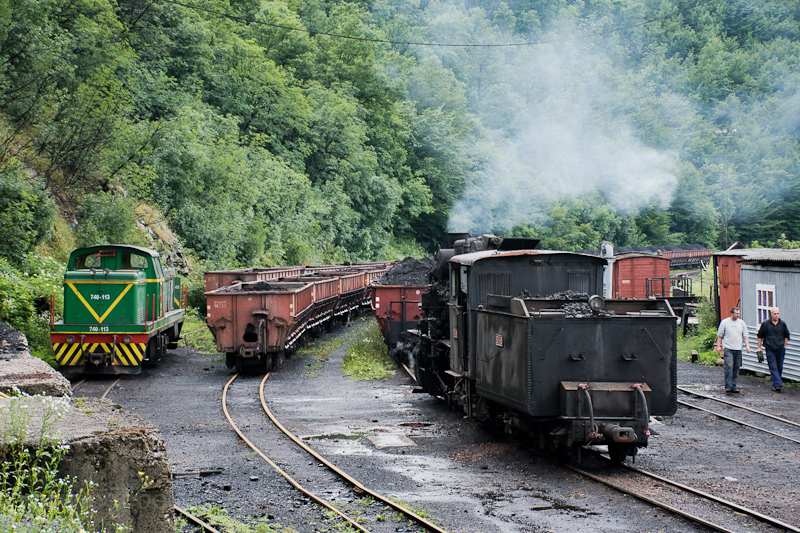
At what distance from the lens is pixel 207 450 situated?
9250 millimetres

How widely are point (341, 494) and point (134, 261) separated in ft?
34.7

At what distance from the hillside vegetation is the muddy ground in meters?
7.13

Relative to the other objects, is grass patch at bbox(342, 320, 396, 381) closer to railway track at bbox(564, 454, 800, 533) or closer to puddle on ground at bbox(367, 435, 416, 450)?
puddle on ground at bbox(367, 435, 416, 450)

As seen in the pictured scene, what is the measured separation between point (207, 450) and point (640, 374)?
5418 mm

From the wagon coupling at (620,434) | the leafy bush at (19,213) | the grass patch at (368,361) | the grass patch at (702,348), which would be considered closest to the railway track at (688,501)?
the wagon coupling at (620,434)

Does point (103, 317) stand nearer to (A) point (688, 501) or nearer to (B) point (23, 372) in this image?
(B) point (23, 372)

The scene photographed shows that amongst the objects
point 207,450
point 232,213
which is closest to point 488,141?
point 232,213

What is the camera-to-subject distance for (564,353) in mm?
7984

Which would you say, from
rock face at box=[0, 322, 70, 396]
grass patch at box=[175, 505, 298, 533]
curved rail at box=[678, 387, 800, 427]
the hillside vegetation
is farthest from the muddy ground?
the hillside vegetation

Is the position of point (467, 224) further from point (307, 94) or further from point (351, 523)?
point (307, 94)

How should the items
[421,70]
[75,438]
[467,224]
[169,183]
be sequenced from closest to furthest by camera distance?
[75,438]
[467,224]
[169,183]
[421,70]

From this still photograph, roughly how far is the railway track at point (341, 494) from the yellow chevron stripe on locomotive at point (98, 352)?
20.3 ft

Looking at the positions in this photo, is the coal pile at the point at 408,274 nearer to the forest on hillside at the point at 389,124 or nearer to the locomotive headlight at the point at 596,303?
the forest on hillside at the point at 389,124

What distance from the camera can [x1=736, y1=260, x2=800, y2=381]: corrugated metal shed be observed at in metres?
14.5
